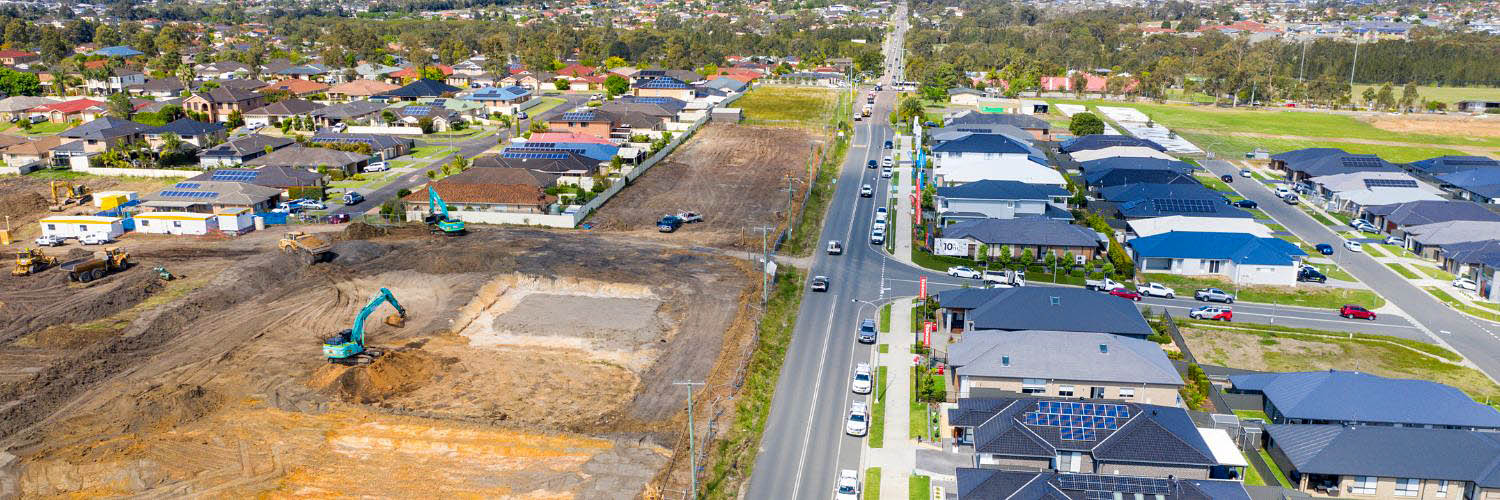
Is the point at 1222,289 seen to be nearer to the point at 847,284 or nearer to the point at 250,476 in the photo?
the point at 847,284

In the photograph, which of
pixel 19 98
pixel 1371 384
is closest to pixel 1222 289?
pixel 1371 384

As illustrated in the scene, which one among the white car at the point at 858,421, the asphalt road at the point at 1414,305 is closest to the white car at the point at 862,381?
the white car at the point at 858,421

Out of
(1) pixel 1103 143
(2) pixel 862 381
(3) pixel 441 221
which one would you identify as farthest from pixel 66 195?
(1) pixel 1103 143

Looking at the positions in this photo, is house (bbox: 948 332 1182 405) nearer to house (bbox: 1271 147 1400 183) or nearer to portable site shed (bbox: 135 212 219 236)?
portable site shed (bbox: 135 212 219 236)

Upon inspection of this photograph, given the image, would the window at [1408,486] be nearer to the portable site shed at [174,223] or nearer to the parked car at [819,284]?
the parked car at [819,284]

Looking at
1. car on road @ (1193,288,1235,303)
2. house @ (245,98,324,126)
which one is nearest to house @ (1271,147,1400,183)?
car on road @ (1193,288,1235,303)

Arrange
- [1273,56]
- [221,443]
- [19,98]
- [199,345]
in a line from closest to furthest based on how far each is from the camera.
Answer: [221,443] < [199,345] < [19,98] < [1273,56]

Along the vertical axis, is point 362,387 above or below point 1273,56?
below
